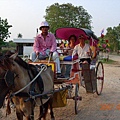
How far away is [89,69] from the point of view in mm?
6789

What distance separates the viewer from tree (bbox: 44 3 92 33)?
37975 mm

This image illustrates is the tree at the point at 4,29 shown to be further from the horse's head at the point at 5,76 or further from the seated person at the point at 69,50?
the horse's head at the point at 5,76

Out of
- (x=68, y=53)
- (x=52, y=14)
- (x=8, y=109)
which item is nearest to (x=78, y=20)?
(x=52, y=14)

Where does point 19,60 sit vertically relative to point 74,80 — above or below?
above

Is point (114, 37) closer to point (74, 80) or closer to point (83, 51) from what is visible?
point (83, 51)

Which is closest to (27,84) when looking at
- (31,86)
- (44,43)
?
(31,86)

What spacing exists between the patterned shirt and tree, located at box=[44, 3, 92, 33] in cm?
3103

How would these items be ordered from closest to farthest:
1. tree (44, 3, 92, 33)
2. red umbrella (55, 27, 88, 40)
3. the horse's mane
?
the horse's mane, red umbrella (55, 27, 88, 40), tree (44, 3, 92, 33)

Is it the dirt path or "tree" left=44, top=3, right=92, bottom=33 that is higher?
"tree" left=44, top=3, right=92, bottom=33

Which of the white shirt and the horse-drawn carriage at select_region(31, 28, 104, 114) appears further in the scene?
the white shirt

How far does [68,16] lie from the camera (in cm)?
3881

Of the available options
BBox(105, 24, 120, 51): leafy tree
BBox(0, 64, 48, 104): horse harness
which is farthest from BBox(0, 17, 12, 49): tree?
BBox(105, 24, 120, 51): leafy tree

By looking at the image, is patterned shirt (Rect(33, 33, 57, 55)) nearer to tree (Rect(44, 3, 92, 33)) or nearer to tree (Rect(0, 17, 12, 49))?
tree (Rect(0, 17, 12, 49))

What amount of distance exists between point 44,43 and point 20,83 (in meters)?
2.16
